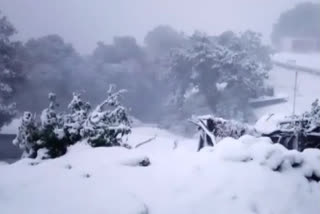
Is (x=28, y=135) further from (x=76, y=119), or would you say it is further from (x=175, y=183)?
(x=175, y=183)

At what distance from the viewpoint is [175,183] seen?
3.02m

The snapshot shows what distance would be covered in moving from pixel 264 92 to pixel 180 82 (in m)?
6.05

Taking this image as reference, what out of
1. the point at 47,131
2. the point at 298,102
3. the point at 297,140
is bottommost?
the point at 298,102

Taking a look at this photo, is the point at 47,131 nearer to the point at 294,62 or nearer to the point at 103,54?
the point at 103,54

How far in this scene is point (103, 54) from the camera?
2323cm

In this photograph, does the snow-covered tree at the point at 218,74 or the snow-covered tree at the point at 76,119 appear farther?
the snow-covered tree at the point at 218,74

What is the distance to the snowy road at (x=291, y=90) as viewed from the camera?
60.0 feet

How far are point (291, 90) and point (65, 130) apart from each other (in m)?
20.2

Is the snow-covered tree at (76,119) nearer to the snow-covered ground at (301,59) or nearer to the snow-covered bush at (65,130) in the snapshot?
the snow-covered bush at (65,130)

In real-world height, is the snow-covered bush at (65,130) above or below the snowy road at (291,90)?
above

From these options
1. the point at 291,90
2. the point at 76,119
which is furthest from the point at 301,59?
the point at 76,119

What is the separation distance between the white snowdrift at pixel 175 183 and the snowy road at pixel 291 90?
49.3 feet

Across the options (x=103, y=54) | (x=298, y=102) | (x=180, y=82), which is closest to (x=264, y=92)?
(x=298, y=102)

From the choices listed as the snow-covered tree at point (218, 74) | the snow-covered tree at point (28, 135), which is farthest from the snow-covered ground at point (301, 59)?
the snow-covered tree at point (28, 135)
